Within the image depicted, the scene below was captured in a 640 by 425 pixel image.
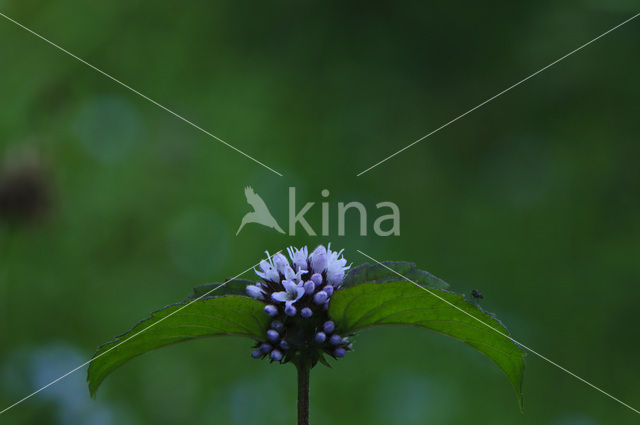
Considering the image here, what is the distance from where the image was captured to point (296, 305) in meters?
0.65

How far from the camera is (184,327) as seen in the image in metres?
0.64

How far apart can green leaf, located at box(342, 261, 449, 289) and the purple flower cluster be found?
0.04 metres

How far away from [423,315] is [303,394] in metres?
0.12

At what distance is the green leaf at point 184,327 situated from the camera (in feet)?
1.99

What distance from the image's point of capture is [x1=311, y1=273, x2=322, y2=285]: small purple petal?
648mm

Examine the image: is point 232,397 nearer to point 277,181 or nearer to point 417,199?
point 277,181

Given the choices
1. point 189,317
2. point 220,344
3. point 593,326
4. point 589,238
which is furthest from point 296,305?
point 589,238
